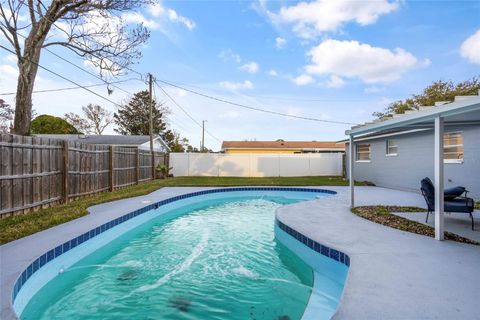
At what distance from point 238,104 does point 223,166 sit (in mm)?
6007

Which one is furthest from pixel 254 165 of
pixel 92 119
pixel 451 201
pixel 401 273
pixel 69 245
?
pixel 92 119

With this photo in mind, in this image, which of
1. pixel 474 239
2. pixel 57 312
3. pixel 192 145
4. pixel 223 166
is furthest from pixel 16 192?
pixel 192 145

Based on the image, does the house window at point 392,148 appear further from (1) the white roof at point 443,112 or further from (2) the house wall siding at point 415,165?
(1) the white roof at point 443,112

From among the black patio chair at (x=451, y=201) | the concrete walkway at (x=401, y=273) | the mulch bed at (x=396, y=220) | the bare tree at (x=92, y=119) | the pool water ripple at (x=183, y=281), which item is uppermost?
the bare tree at (x=92, y=119)

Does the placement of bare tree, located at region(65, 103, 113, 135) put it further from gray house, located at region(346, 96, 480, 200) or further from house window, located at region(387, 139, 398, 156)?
house window, located at region(387, 139, 398, 156)

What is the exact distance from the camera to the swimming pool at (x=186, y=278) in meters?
3.25

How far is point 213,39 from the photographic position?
15180 millimetres

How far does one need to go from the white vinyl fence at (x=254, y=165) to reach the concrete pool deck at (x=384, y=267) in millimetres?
15319

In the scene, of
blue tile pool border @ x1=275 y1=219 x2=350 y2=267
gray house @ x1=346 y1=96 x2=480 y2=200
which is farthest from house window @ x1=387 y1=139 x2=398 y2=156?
blue tile pool border @ x1=275 y1=219 x2=350 y2=267

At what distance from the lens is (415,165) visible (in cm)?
1160

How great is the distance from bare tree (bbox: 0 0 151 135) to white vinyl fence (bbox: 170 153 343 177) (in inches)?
413

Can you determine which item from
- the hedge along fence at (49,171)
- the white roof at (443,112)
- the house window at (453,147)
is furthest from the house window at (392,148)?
the hedge along fence at (49,171)

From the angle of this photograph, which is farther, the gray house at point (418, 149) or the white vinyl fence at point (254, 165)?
the white vinyl fence at point (254, 165)

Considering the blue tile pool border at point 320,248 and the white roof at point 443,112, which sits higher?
the white roof at point 443,112
